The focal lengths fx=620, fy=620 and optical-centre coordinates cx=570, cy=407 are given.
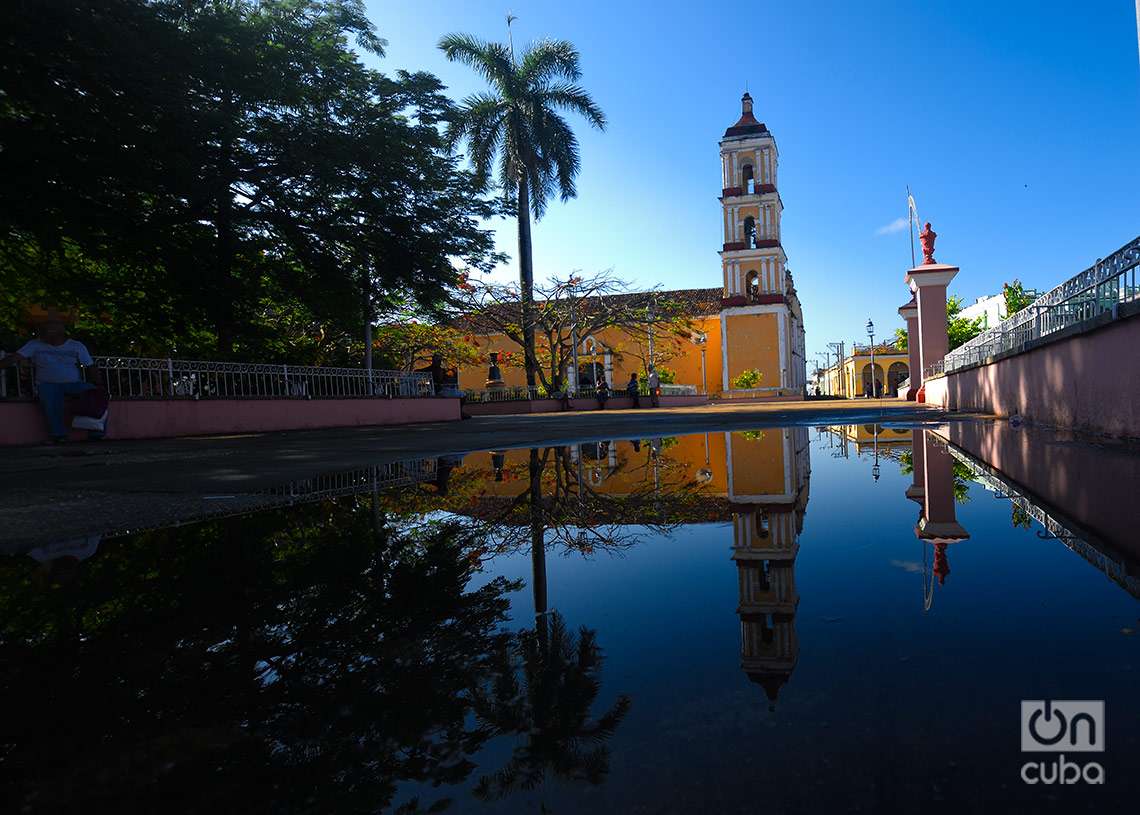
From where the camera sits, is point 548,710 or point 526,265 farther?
point 526,265

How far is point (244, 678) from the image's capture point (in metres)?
0.93

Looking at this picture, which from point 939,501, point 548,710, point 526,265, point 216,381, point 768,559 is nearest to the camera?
point 548,710

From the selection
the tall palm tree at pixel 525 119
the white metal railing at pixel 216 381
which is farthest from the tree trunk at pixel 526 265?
the white metal railing at pixel 216 381

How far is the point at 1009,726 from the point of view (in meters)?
0.69

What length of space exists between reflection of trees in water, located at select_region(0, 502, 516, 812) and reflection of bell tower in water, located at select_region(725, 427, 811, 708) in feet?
1.31

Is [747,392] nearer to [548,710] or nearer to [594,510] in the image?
[594,510]

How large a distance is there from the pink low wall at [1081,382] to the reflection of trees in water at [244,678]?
4.38 metres

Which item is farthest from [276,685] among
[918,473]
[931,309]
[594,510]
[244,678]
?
[931,309]

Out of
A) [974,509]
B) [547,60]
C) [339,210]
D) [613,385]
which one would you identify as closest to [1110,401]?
[974,509]

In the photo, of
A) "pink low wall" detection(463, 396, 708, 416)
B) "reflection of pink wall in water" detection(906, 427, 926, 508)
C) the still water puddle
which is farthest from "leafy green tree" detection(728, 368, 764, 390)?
the still water puddle

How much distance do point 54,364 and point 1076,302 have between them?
30.4 ft

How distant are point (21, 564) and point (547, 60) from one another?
22594mm

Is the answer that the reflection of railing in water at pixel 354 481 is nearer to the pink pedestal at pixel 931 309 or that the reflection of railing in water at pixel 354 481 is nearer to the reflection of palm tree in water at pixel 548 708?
the reflection of palm tree in water at pixel 548 708

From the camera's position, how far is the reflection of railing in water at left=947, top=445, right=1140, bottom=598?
1.22 m
